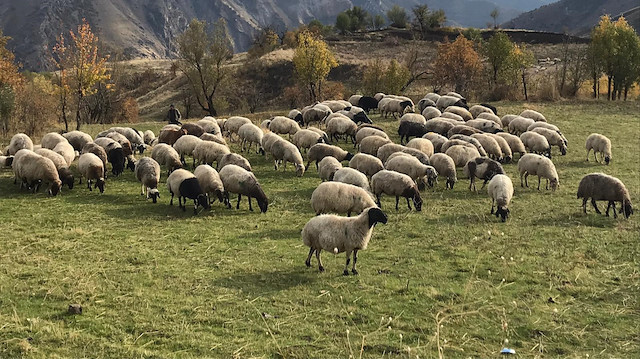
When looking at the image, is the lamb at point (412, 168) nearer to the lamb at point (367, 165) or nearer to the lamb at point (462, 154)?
the lamb at point (367, 165)

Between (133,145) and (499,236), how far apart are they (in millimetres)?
19953

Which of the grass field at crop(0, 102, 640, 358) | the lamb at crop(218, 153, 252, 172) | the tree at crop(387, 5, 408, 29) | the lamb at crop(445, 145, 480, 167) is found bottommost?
the grass field at crop(0, 102, 640, 358)

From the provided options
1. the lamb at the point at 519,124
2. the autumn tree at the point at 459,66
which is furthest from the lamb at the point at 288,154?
the autumn tree at the point at 459,66

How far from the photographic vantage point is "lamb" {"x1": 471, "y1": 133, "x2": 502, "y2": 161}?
79.2 ft

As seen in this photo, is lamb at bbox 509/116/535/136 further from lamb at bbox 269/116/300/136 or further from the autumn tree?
the autumn tree

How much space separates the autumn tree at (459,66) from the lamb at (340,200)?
45389mm

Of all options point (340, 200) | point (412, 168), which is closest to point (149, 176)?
point (340, 200)

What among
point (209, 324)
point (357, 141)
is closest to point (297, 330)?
point (209, 324)

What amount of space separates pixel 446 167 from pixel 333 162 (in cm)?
512

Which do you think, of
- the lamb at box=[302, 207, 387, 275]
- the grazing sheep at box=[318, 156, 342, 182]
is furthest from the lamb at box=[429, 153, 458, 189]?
the lamb at box=[302, 207, 387, 275]

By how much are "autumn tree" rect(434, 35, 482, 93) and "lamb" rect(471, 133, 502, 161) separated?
32.7m

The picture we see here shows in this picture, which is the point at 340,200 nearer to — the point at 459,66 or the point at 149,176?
the point at 149,176

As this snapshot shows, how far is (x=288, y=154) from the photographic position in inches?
874

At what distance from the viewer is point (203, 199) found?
15.9m
